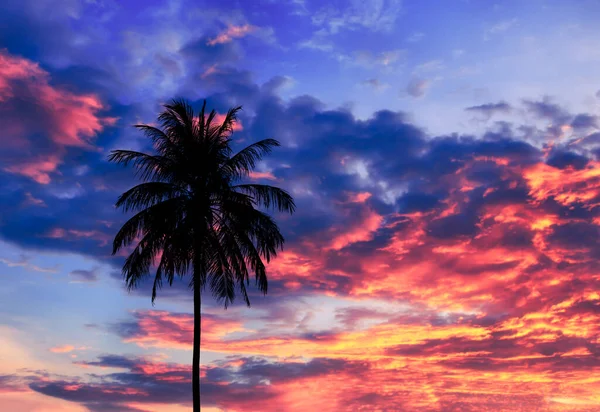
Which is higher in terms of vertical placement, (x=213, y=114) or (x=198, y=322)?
(x=213, y=114)

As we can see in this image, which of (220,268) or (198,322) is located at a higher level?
(220,268)

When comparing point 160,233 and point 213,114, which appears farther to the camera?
point 213,114

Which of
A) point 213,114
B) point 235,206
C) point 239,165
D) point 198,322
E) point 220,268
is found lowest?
point 198,322

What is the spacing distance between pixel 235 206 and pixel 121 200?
5622 mm

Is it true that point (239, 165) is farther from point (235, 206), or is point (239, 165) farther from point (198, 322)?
point (198, 322)

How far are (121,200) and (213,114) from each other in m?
6.65

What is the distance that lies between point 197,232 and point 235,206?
93.7 inches

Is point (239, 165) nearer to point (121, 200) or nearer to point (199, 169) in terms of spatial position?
point (199, 169)

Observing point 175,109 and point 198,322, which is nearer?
point 198,322

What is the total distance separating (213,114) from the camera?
39281mm

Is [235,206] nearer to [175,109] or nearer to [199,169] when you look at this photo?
[199,169]

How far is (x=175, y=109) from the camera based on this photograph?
3900 cm

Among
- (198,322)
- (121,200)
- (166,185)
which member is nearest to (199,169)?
(166,185)

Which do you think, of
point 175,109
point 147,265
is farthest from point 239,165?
point 147,265
